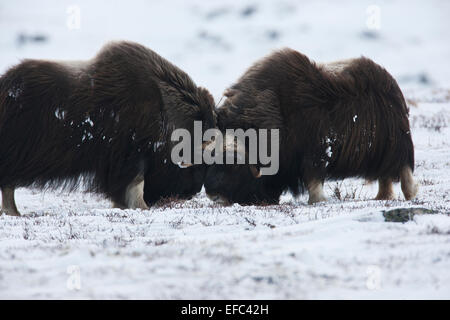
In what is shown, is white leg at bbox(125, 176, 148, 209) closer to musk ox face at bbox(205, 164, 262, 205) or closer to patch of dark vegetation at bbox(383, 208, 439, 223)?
musk ox face at bbox(205, 164, 262, 205)

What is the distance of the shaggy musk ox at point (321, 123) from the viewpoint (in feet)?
15.8

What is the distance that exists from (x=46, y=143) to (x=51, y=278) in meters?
2.51

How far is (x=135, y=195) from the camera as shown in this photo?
473 cm

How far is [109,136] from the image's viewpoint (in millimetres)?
4637

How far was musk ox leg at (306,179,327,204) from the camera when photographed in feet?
15.8

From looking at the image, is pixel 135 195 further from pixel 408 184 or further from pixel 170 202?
pixel 408 184

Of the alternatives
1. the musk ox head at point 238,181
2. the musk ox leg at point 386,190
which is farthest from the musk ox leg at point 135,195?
the musk ox leg at point 386,190

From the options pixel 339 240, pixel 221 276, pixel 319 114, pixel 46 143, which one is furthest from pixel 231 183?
pixel 221 276

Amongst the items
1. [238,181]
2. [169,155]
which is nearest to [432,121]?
[238,181]

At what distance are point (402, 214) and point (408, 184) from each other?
6.50 feet

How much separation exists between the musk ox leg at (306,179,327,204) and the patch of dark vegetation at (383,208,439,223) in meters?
1.71

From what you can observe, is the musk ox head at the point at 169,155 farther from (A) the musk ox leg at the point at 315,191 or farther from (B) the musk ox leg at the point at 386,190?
(B) the musk ox leg at the point at 386,190
